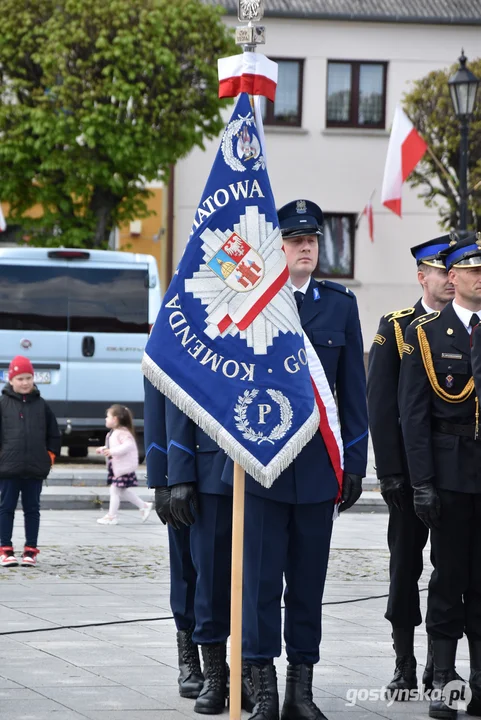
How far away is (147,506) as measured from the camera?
522 inches

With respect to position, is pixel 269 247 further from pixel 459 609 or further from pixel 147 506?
pixel 147 506

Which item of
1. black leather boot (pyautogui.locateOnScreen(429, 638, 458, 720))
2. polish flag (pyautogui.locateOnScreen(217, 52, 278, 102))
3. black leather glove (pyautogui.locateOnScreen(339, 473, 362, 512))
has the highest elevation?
polish flag (pyautogui.locateOnScreen(217, 52, 278, 102))

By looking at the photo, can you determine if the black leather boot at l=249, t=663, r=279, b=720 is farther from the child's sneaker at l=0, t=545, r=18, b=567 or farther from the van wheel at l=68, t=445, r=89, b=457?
the van wheel at l=68, t=445, r=89, b=457

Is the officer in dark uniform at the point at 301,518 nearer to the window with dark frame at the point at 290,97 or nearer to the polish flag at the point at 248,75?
the polish flag at the point at 248,75

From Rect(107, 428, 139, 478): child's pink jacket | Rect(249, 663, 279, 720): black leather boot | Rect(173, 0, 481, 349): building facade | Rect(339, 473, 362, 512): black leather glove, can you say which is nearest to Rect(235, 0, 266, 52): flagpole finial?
Rect(339, 473, 362, 512): black leather glove

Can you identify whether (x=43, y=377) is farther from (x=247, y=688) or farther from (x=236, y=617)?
(x=236, y=617)

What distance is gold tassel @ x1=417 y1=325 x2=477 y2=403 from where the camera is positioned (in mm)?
5730

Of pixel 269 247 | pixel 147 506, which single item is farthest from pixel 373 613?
pixel 147 506

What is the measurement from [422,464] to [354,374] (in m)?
0.48

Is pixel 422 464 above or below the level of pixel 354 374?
below

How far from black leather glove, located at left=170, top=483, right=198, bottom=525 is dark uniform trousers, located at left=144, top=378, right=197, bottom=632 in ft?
0.93

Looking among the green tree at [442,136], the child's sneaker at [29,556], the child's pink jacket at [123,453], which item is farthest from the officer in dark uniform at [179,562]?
the green tree at [442,136]

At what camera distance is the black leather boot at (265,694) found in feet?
17.6

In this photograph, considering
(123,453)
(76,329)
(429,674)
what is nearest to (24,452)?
(123,453)
